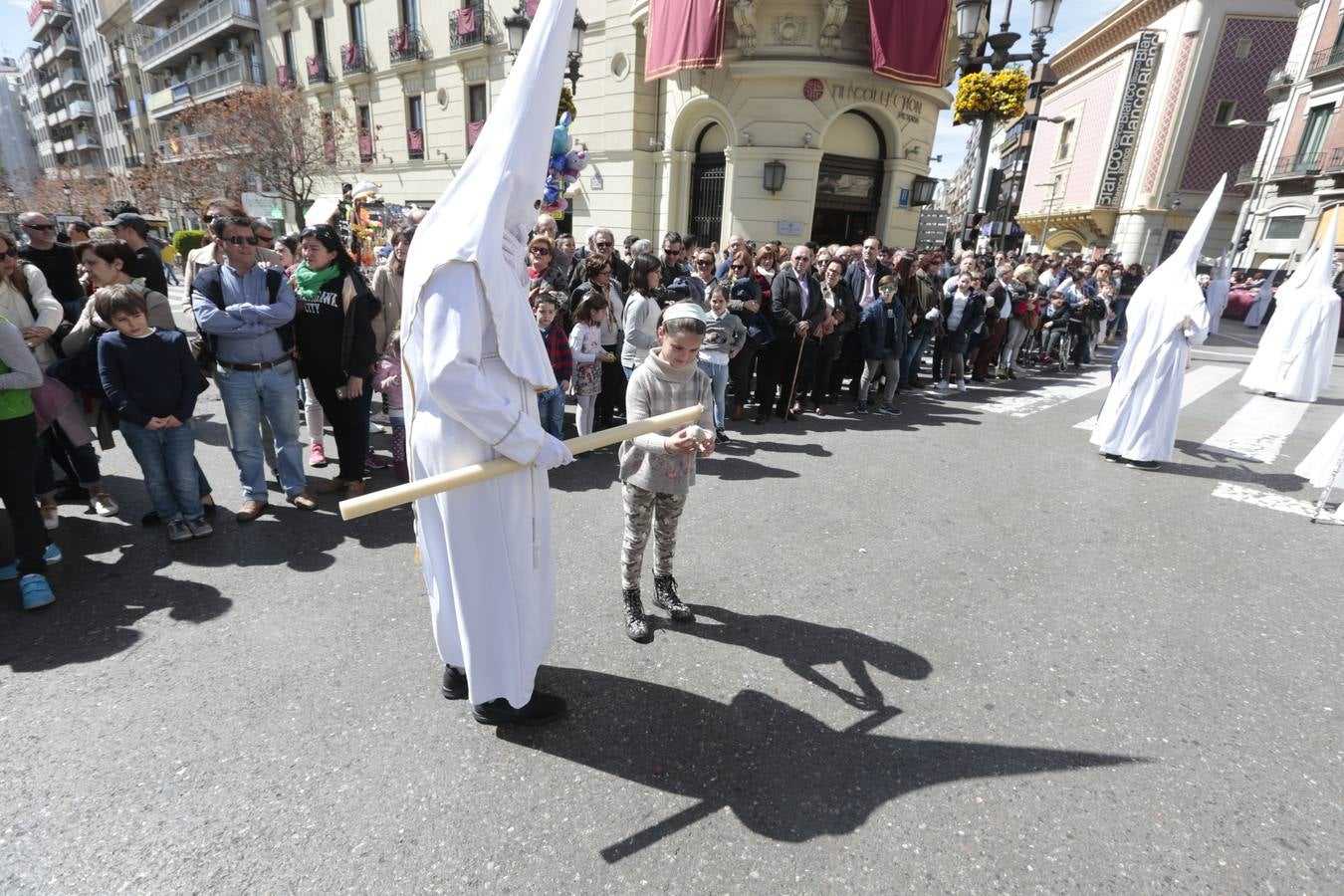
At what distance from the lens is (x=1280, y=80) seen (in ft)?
89.7

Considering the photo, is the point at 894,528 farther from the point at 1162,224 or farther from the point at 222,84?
the point at 222,84

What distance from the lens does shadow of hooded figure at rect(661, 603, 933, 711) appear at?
2.99 m

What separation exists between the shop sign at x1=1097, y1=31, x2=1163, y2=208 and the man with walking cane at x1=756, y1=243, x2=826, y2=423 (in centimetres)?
3534

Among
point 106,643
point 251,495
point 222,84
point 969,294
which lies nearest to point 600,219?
point 969,294

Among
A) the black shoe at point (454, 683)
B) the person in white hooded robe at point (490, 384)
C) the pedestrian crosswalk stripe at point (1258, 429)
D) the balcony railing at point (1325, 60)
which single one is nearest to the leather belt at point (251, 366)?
the person in white hooded robe at point (490, 384)

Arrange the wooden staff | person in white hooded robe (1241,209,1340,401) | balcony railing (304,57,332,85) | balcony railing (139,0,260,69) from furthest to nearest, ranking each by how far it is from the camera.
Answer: balcony railing (139,0,260,69)
balcony railing (304,57,332,85)
person in white hooded robe (1241,209,1340,401)
the wooden staff

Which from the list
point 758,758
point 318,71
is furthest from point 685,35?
point 318,71

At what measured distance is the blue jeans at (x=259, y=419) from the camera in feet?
13.8

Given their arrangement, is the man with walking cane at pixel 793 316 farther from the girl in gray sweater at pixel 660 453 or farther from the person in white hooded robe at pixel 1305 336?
the person in white hooded robe at pixel 1305 336

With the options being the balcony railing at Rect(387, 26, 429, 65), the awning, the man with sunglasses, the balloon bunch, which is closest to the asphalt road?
the man with sunglasses

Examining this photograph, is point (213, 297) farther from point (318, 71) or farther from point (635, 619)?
point (318, 71)

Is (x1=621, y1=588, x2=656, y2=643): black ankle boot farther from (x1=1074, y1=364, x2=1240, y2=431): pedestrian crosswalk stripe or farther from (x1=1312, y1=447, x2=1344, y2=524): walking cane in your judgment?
(x1=1074, y1=364, x2=1240, y2=431): pedestrian crosswalk stripe

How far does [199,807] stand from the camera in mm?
2221

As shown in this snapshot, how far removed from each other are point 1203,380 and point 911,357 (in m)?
6.31
